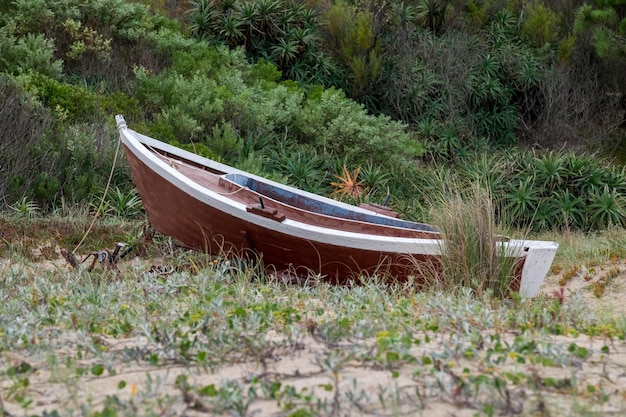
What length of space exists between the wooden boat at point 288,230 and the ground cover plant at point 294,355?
1258 millimetres

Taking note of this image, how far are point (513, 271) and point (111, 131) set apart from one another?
737cm

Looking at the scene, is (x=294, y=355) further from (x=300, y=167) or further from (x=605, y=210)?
(x=605, y=210)

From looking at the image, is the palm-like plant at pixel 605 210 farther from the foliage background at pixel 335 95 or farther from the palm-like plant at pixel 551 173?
the palm-like plant at pixel 551 173

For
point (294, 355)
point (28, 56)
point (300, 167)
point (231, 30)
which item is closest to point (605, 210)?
point (300, 167)

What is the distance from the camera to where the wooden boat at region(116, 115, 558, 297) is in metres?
6.64

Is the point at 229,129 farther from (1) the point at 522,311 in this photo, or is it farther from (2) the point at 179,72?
(1) the point at 522,311

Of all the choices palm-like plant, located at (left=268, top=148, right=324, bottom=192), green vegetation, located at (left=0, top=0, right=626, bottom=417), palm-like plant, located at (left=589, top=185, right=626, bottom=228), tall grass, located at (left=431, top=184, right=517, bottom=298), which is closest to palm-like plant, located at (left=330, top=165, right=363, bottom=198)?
green vegetation, located at (left=0, top=0, right=626, bottom=417)

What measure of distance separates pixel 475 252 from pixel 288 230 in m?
1.59

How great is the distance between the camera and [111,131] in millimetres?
12219

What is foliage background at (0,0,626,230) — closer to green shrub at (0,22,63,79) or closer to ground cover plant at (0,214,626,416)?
green shrub at (0,22,63,79)

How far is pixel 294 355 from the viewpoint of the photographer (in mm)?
3688

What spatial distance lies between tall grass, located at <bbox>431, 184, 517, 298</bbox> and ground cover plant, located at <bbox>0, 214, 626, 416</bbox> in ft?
2.73

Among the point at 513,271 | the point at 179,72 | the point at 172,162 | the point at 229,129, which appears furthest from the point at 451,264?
the point at 179,72

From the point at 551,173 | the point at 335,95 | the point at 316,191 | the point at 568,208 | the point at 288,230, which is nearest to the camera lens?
the point at 288,230
